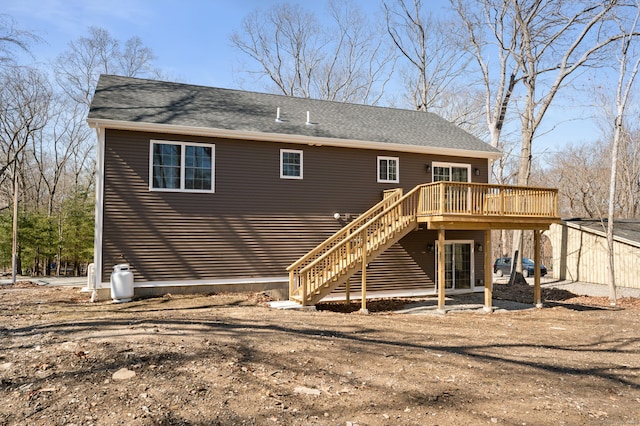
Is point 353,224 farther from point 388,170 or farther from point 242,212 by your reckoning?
point 242,212

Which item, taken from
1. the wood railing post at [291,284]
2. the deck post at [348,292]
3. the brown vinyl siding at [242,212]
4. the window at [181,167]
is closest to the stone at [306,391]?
the wood railing post at [291,284]

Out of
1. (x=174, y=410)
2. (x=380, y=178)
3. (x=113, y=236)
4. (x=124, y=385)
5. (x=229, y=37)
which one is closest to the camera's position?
(x=174, y=410)

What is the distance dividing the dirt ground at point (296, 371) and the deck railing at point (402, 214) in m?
1.60

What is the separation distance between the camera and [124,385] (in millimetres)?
4715

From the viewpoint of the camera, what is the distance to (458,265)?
1555cm

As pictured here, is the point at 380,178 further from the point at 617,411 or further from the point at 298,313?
the point at 617,411

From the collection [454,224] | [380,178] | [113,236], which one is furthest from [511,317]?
[113,236]

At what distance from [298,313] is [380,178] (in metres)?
6.02

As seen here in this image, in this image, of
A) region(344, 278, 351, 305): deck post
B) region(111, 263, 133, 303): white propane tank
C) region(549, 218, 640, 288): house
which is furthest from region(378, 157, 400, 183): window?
region(549, 218, 640, 288): house

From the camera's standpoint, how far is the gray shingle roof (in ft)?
40.6

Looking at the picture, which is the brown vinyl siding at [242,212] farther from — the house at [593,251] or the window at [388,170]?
the house at [593,251]

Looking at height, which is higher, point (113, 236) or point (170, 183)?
point (170, 183)

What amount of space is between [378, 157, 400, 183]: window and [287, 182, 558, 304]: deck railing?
126 cm

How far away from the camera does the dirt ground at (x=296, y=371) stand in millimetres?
4363
